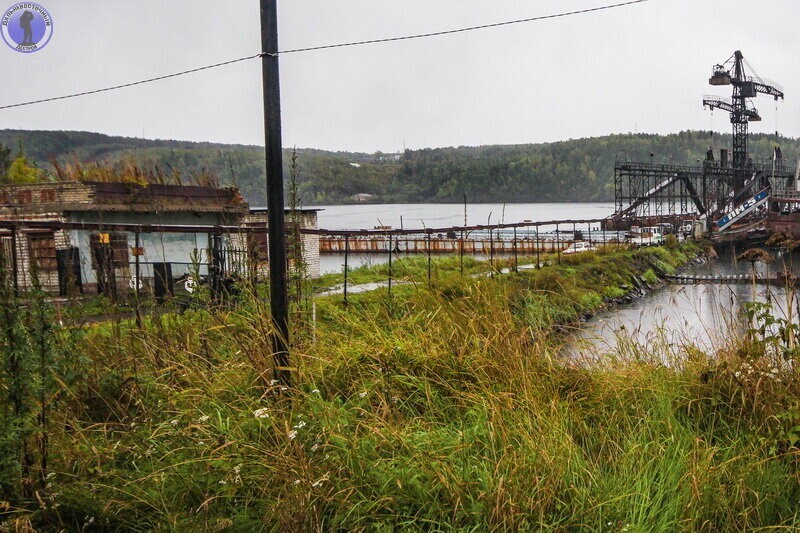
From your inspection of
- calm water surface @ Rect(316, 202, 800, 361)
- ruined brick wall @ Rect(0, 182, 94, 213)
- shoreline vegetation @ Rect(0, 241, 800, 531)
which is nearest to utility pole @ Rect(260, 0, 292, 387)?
shoreline vegetation @ Rect(0, 241, 800, 531)

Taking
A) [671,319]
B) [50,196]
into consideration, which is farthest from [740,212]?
[50,196]

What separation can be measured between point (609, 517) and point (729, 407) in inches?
64.3

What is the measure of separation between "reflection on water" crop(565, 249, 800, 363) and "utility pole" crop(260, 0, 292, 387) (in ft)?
7.50

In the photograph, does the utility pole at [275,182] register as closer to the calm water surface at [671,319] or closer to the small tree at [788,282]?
the calm water surface at [671,319]

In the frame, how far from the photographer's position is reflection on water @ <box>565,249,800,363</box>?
5539mm

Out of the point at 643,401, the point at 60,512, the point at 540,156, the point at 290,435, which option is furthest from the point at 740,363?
the point at 540,156

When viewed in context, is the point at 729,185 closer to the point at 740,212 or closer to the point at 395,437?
the point at 740,212

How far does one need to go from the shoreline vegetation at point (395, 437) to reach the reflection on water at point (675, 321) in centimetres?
30

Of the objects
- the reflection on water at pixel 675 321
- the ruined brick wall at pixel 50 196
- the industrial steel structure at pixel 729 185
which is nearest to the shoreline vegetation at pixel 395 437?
the reflection on water at pixel 675 321

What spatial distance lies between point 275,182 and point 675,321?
9.87 metres

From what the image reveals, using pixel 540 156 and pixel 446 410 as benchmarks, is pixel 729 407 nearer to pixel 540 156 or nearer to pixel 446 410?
pixel 446 410

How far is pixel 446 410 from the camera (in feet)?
14.9

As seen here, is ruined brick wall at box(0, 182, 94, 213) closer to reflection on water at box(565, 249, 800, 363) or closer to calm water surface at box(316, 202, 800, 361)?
calm water surface at box(316, 202, 800, 361)

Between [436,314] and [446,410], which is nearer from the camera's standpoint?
[446,410]
